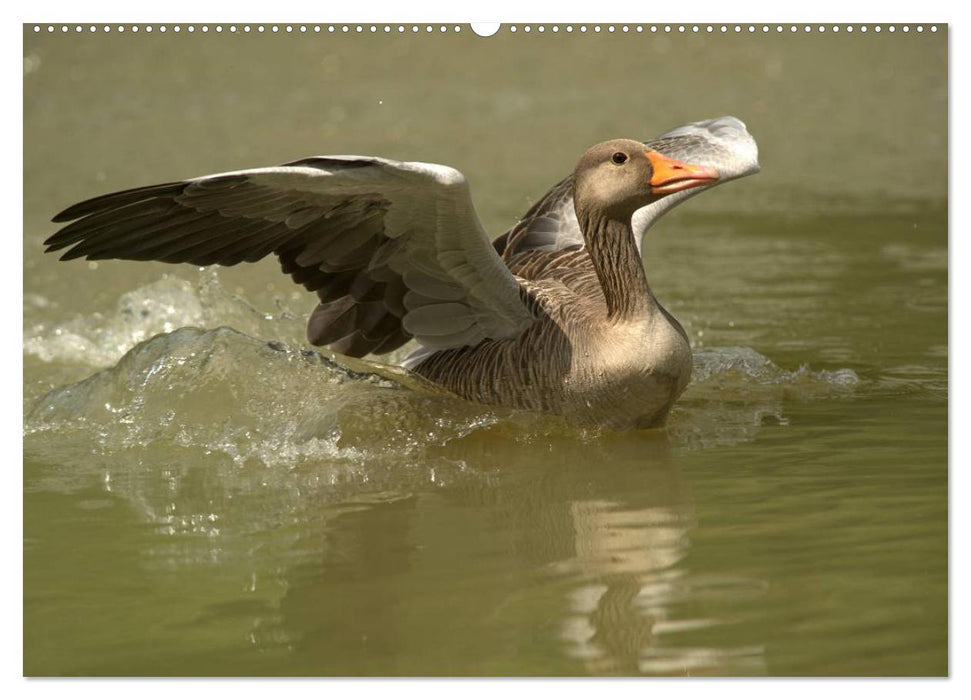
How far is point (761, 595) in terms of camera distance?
5113mm

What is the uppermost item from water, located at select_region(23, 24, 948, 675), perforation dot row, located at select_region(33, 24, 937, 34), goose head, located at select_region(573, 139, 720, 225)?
perforation dot row, located at select_region(33, 24, 937, 34)

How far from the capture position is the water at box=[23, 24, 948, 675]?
15.8 ft

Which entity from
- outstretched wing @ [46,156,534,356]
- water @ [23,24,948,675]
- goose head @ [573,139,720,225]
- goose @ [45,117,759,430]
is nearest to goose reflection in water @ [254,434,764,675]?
water @ [23,24,948,675]

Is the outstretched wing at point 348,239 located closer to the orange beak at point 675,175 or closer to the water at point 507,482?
the water at point 507,482

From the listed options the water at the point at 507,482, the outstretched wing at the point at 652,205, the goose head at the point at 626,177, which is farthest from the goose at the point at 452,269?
the outstretched wing at the point at 652,205

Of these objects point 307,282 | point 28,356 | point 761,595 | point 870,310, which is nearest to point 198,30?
point 307,282

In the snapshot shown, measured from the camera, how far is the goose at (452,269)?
674 centimetres

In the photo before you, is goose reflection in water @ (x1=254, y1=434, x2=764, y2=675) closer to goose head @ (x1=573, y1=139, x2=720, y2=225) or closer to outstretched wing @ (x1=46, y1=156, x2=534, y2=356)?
outstretched wing @ (x1=46, y1=156, x2=534, y2=356)

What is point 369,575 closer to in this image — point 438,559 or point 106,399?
point 438,559

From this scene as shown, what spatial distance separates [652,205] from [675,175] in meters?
1.50

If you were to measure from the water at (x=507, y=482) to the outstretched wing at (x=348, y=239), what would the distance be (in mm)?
457

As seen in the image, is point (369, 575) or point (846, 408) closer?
point (369, 575)

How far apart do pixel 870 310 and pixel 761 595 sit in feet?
17.7


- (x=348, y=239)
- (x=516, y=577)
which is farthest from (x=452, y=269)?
(x=516, y=577)
